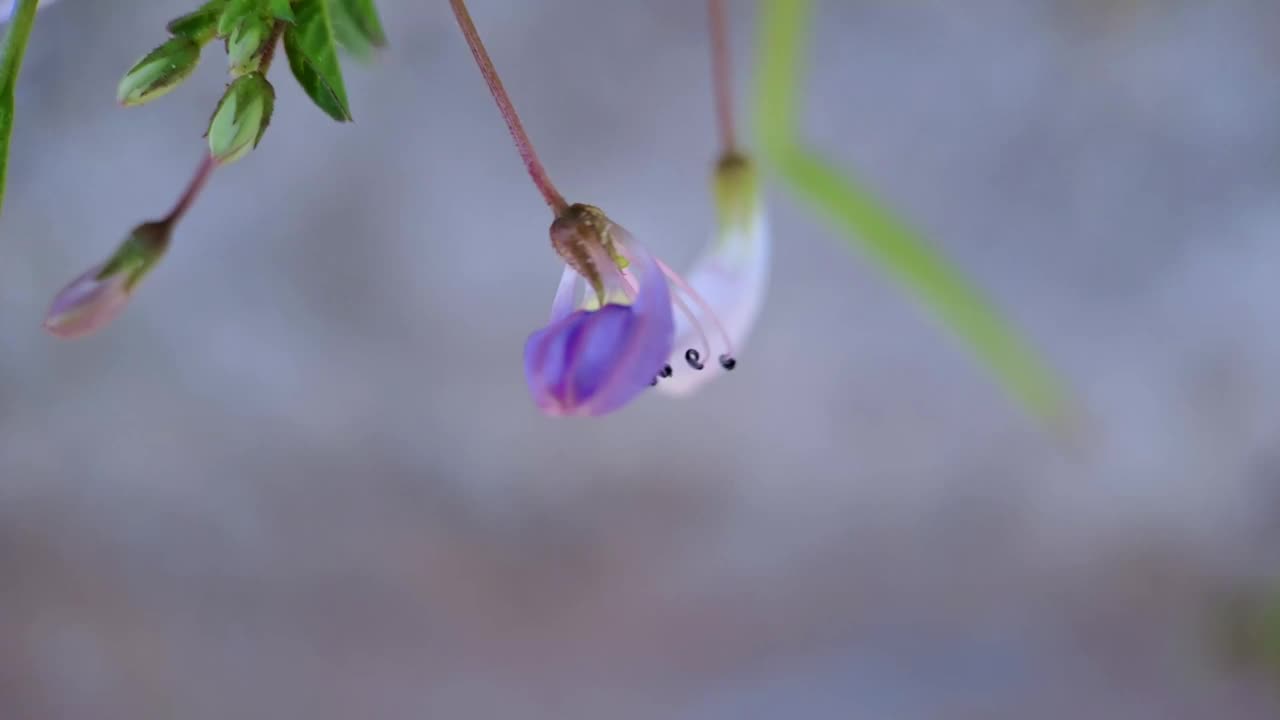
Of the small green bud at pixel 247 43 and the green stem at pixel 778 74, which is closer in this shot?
the small green bud at pixel 247 43

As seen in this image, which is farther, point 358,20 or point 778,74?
point 778,74

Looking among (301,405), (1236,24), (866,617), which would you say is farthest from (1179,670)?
(301,405)

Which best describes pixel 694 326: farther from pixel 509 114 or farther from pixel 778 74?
pixel 778 74

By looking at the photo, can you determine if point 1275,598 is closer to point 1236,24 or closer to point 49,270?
point 1236,24

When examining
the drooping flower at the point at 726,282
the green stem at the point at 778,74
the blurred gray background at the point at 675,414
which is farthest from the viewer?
the blurred gray background at the point at 675,414

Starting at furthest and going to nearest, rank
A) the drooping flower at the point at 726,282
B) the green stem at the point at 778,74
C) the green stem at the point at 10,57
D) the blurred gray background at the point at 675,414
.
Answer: the blurred gray background at the point at 675,414 → the green stem at the point at 778,74 → the drooping flower at the point at 726,282 → the green stem at the point at 10,57

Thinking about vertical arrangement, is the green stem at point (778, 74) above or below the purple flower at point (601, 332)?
above

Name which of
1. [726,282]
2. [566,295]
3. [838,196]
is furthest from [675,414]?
[566,295]

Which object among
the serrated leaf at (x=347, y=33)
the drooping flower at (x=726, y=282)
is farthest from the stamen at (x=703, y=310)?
the serrated leaf at (x=347, y=33)

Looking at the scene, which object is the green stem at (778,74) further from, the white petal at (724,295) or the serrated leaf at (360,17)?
the serrated leaf at (360,17)
